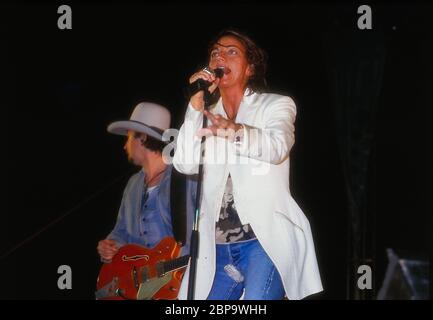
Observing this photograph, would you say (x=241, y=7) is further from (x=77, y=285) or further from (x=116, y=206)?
(x=77, y=285)

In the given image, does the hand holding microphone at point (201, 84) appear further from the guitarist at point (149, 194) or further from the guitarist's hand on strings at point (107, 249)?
the guitarist's hand on strings at point (107, 249)

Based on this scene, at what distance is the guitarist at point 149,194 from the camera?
10.2ft

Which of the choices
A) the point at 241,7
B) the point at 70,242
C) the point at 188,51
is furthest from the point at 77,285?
the point at 241,7

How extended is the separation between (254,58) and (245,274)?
3.41 feet

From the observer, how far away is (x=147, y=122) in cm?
332

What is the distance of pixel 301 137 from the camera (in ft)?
11.0

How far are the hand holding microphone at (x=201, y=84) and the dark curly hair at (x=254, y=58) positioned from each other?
0.40 metres

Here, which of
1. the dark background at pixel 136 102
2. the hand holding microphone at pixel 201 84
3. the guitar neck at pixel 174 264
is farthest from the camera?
the dark background at pixel 136 102

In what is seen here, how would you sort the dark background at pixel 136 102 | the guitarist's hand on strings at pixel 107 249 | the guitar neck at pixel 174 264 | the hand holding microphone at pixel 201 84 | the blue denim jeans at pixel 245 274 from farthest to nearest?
the dark background at pixel 136 102
the guitarist's hand on strings at pixel 107 249
the guitar neck at pixel 174 264
the blue denim jeans at pixel 245 274
the hand holding microphone at pixel 201 84

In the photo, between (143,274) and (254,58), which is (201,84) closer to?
(254,58)

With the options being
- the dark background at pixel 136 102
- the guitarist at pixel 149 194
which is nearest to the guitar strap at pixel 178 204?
the guitarist at pixel 149 194

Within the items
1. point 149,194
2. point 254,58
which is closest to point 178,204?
point 149,194

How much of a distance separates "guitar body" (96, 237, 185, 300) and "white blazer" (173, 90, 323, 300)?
0.48 feet

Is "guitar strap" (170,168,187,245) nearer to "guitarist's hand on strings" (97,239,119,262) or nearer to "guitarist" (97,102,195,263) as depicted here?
"guitarist" (97,102,195,263)
